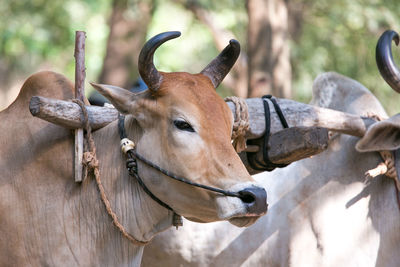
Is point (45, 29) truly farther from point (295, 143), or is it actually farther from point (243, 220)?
point (243, 220)

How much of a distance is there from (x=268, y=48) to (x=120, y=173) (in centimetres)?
427

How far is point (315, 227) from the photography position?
13.0 feet

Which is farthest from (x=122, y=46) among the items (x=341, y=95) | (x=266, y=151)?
(x=266, y=151)

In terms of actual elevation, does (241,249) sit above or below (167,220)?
below

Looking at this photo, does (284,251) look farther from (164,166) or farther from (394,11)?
(394,11)

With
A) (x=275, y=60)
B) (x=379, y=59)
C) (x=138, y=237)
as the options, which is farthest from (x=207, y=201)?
(x=275, y=60)

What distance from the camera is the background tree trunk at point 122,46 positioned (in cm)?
1030

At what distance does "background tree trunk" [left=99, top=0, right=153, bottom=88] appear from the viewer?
1030cm

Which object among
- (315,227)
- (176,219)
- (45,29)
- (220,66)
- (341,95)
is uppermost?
(220,66)

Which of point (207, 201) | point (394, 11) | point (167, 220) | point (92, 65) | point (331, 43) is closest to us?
point (207, 201)

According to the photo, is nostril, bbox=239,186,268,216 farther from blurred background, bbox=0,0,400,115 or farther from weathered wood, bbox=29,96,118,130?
blurred background, bbox=0,0,400,115

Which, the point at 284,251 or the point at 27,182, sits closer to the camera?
the point at 27,182

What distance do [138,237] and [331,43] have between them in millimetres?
8813

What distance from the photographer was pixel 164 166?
2928 millimetres
